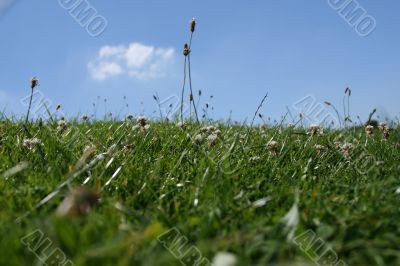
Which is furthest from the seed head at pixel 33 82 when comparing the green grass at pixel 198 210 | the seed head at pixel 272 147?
the seed head at pixel 272 147

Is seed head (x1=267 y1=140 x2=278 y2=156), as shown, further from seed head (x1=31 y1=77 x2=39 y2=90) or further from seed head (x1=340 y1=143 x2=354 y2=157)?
seed head (x1=31 y1=77 x2=39 y2=90)

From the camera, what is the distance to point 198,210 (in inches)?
111

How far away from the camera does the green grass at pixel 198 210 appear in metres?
2.15

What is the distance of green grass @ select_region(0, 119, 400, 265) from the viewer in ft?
7.06

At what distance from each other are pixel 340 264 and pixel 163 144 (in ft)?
10.7

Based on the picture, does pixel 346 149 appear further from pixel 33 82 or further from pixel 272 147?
pixel 33 82

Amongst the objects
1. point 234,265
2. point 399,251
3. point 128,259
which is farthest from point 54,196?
point 399,251

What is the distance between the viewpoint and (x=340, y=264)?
2.25 metres

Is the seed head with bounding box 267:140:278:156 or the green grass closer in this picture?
the green grass

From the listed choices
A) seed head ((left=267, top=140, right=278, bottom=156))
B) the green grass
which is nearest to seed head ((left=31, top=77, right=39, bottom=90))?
the green grass

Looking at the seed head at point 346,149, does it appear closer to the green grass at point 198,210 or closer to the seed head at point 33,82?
the green grass at point 198,210

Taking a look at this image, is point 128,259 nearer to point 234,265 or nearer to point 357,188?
point 234,265

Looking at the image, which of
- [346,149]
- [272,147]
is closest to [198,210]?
[272,147]

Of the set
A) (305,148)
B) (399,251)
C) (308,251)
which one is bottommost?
(308,251)
